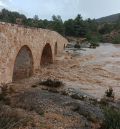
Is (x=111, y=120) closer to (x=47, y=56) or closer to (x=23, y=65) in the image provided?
(x=23, y=65)

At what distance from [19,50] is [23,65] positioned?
10.6 feet

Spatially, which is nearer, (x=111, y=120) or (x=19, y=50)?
(x=111, y=120)

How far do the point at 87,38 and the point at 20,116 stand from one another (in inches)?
2614

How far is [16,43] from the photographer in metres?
16.3

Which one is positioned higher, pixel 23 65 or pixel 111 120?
pixel 23 65

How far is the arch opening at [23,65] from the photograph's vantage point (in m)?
19.3

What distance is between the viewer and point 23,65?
2031cm

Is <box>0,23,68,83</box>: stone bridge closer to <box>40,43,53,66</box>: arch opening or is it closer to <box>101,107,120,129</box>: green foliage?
<box>40,43,53,66</box>: arch opening

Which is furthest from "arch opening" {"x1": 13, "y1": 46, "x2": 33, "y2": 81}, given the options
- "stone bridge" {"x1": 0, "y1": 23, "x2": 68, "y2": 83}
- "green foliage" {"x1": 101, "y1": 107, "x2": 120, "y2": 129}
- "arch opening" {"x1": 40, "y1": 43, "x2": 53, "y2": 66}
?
"green foliage" {"x1": 101, "y1": 107, "x2": 120, "y2": 129}

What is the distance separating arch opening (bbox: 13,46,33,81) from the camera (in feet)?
63.4

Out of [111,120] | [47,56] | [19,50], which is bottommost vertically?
[111,120]

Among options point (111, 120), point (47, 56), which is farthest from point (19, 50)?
point (47, 56)

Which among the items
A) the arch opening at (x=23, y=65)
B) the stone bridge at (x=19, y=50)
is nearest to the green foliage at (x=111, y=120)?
the stone bridge at (x=19, y=50)

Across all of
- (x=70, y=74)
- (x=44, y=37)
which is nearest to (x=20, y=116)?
(x=70, y=74)
